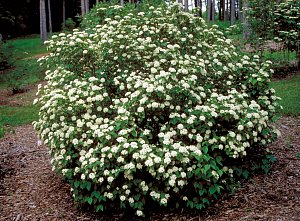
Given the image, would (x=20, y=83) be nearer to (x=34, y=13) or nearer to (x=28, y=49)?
(x=28, y=49)

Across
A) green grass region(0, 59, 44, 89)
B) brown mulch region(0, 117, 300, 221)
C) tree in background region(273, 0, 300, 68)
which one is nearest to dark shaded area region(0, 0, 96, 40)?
green grass region(0, 59, 44, 89)

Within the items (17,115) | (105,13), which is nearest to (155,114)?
(105,13)

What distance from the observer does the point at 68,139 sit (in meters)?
4.97

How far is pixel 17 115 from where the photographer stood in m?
11.5

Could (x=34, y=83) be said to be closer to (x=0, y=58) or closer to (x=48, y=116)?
(x=0, y=58)

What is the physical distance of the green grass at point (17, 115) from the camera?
10.7 metres

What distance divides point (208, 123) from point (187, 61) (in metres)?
1.09

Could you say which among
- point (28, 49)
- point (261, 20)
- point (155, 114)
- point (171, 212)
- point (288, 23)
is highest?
point (261, 20)

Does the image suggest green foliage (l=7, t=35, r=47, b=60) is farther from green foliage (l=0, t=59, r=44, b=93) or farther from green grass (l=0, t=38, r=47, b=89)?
green foliage (l=0, t=59, r=44, b=93)

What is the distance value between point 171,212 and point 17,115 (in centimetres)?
830

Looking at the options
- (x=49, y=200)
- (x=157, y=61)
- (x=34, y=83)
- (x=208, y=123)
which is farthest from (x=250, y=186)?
(x=34, y=83)

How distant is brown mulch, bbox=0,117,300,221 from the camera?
15.3 feet

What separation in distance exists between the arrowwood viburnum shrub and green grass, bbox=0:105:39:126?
5.37 m

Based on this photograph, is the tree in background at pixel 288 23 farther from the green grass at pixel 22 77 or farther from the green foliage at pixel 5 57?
the green foliage at pixel 5 57
